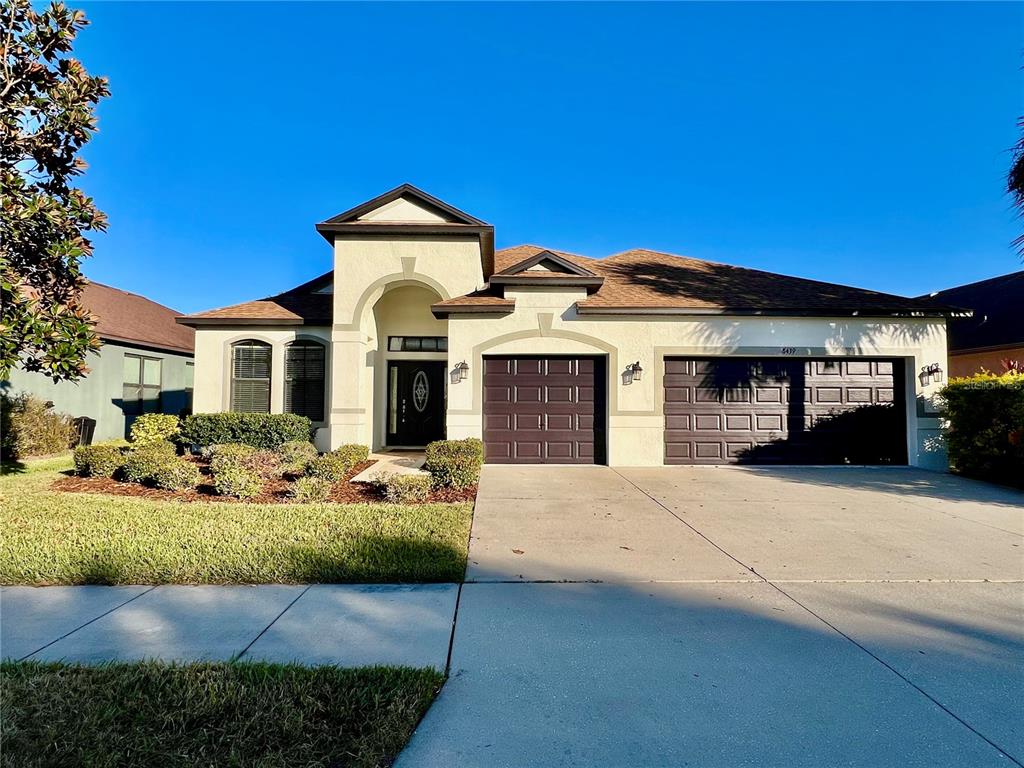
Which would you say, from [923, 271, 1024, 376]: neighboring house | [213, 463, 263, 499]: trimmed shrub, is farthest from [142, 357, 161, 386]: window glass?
[923, 271, 1024, 376]: neighboring house

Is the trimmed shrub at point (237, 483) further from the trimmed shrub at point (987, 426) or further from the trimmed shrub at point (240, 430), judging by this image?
the trimmed shrub at point (987, 426)

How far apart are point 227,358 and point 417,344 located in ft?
15.5

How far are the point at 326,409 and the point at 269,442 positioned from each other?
66.4 inches

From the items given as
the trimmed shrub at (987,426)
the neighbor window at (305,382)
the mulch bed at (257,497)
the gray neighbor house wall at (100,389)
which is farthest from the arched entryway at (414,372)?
the trimmed shrub at (987,426)

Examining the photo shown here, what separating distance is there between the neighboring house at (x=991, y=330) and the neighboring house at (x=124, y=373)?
88.2ft

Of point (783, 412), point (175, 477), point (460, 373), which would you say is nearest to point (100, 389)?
point (175, 477)

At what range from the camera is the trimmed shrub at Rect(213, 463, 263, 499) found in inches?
278

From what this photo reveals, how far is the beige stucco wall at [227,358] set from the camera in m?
12.0

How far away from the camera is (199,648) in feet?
10.0

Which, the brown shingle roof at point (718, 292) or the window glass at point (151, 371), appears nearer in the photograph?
the brown shingle roof at point (718, 292)

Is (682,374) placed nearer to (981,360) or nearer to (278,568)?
(278,568)

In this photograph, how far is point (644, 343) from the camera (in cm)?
1045

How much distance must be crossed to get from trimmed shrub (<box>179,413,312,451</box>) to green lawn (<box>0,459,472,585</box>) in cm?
382

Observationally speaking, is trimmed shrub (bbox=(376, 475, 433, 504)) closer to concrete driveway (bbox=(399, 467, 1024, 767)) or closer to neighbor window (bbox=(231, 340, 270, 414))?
concrete driveway (bbox=(399, 467, 1024, 767))
